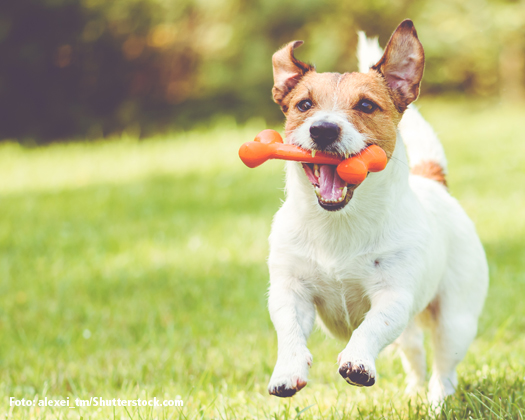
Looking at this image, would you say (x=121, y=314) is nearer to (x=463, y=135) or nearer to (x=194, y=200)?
(x=194, y=200)

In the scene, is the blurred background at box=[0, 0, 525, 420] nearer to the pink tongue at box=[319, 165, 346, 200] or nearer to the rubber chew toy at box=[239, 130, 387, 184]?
the pink tongue at box=[319, 165, 346, 200]

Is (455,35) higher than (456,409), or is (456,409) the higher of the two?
(455,35)

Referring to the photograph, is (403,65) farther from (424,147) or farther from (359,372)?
(359,372)

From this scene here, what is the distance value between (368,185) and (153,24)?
1219 centimetres

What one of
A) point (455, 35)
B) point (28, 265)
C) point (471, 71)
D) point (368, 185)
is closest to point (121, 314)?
point (28, 265)

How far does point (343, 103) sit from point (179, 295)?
9.43 feet

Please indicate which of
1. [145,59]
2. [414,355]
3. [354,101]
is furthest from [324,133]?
[145,59]

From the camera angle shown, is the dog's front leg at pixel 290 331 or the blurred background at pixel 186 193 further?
the blurred background at pixel 186 193

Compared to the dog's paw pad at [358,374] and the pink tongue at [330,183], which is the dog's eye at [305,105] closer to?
the pink tongue at [330,183]

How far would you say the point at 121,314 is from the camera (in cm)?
516

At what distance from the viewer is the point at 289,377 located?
2.67 metres

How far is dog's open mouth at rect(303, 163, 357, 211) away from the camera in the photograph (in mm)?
2965

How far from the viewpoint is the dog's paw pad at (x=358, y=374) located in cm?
257

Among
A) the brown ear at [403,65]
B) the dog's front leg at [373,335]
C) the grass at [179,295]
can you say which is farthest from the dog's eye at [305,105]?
the grass at [179,295]
